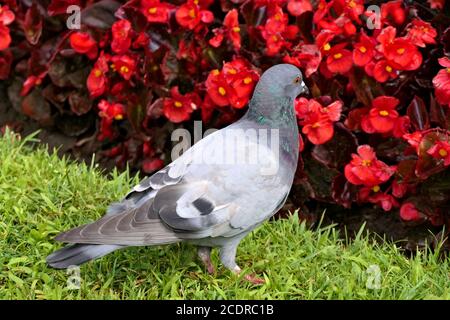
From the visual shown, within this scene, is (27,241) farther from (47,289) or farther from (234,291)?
(234,291)

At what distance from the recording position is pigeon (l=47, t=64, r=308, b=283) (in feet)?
10.8

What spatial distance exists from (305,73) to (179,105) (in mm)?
766

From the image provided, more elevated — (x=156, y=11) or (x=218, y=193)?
(x=156, y=11)

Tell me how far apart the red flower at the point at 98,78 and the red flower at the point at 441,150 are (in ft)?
6.30

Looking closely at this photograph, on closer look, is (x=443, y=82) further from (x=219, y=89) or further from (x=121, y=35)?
(x=121, y=35)

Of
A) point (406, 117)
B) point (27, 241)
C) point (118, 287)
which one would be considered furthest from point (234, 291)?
point (406, 117)

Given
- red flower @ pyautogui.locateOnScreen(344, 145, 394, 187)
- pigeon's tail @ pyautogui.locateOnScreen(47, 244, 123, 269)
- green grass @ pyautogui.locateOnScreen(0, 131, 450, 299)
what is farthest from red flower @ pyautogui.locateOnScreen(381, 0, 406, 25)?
pigeon's tail @ pyautogui.locateOnScreen(47, 244, 123, 269)

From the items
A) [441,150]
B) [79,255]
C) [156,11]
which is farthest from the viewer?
[156,11]

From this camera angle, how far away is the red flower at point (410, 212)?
4133mm

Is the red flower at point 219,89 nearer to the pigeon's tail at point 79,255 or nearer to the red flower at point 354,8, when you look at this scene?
the red flower at point 354,8

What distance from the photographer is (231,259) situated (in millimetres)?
3570

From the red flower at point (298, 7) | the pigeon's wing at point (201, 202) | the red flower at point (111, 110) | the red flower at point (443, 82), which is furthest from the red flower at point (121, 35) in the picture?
the red flower at point (443, 82)

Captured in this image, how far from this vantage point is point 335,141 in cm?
428

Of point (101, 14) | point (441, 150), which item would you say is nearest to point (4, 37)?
point (101, 14)
